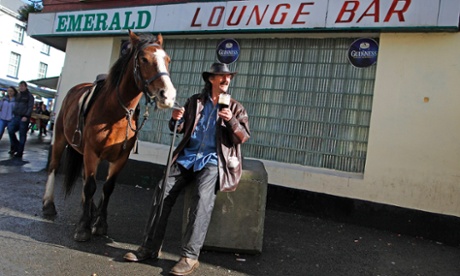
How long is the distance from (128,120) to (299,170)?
10.6ft

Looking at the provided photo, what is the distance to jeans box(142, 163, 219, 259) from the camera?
328cm

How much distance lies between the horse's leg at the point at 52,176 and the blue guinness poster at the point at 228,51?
11.0 ft

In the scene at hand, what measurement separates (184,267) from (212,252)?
785mm

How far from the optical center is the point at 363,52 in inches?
233

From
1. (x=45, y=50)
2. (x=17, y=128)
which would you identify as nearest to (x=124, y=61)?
(x=17, y=128)

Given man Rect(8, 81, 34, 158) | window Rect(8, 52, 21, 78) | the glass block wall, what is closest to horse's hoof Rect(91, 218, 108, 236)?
the glass block wall

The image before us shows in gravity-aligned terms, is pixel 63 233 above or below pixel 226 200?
below

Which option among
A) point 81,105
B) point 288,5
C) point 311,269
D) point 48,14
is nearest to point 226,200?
point 311,269

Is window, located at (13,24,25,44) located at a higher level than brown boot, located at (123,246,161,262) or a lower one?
higher

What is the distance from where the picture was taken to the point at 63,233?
4.07m

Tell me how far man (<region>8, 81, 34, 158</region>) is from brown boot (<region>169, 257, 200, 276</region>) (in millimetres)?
7941

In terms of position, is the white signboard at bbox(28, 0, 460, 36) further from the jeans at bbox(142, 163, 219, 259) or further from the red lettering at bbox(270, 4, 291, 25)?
the jeans at bbox(142, 163, 219, 259)

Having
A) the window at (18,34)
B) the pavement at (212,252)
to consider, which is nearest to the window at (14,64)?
the window at (18,34)

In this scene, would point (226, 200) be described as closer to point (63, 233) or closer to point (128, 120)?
point (128, 120)
